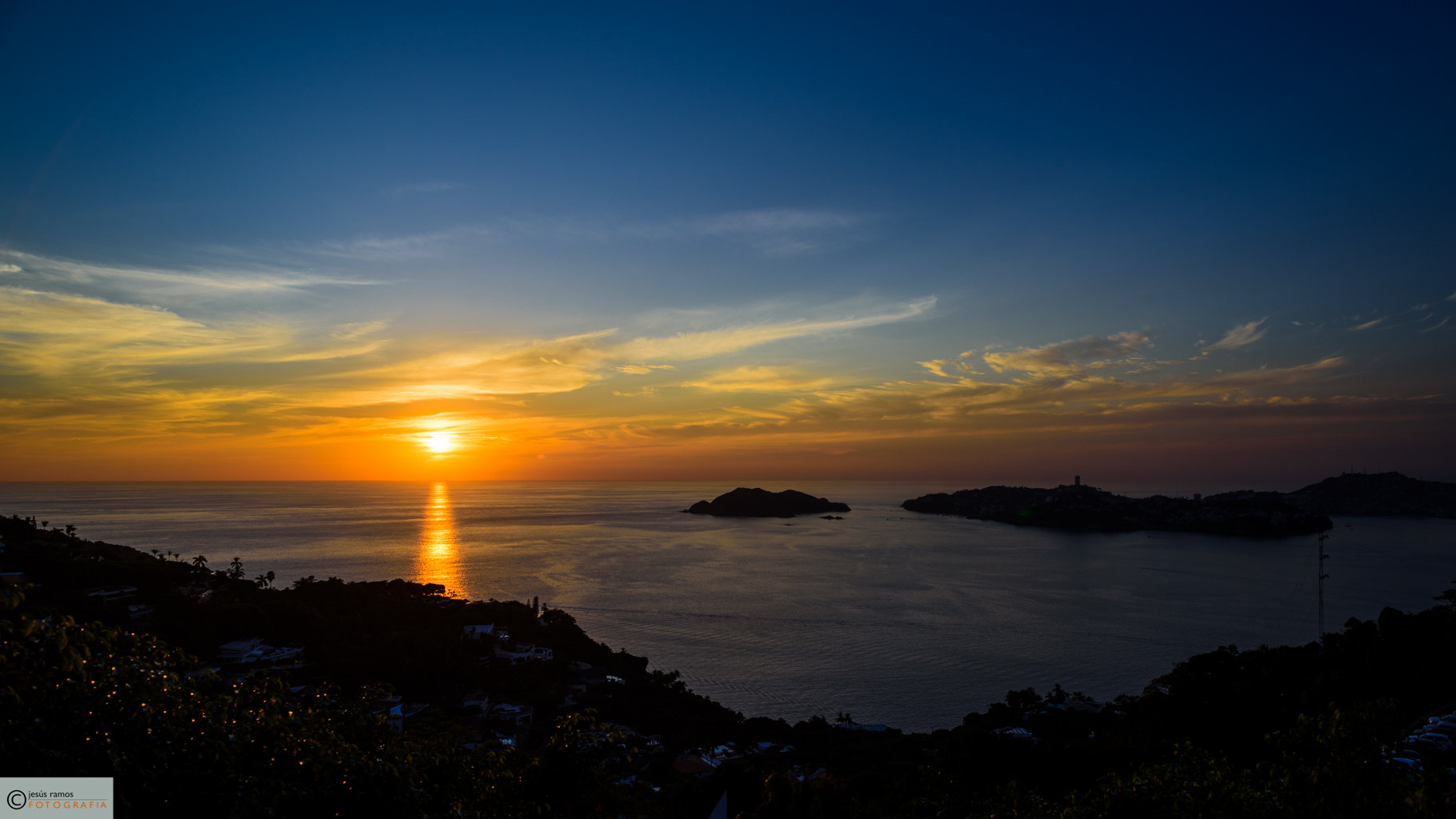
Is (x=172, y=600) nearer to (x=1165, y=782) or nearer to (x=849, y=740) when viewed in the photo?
(x=849, y=740)

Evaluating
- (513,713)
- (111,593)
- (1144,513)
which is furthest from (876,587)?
(1144,513)

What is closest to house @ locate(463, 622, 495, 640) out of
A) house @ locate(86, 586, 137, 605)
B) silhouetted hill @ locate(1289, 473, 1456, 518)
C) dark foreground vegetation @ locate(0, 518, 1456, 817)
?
dark foreground vegetation @ locate(0, 518, 1456, 817)

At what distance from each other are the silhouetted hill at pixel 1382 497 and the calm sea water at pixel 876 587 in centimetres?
2266

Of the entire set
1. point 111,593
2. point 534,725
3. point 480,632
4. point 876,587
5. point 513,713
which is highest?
point 111,593

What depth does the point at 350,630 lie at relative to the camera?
91.6 ft

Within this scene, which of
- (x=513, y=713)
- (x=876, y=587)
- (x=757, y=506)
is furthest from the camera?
(x=757, y=506)

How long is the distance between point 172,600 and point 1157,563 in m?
84.6

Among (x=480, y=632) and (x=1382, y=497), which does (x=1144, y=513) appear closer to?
(x=1382, y=497)

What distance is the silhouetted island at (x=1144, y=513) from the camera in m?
105

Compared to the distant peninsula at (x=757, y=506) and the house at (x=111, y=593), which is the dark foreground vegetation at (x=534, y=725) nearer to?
the house at (x=111, y=593)

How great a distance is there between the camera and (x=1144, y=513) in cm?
11994

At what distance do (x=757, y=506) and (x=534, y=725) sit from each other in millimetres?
124638

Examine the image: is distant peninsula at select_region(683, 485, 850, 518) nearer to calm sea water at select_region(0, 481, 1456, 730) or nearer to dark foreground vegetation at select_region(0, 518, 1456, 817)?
calm sea water at select_region(0, 481, 1456, 730)

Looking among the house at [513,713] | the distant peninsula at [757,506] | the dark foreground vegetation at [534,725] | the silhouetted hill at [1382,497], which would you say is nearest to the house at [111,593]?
the dark foreground vegetation at [534,725]
